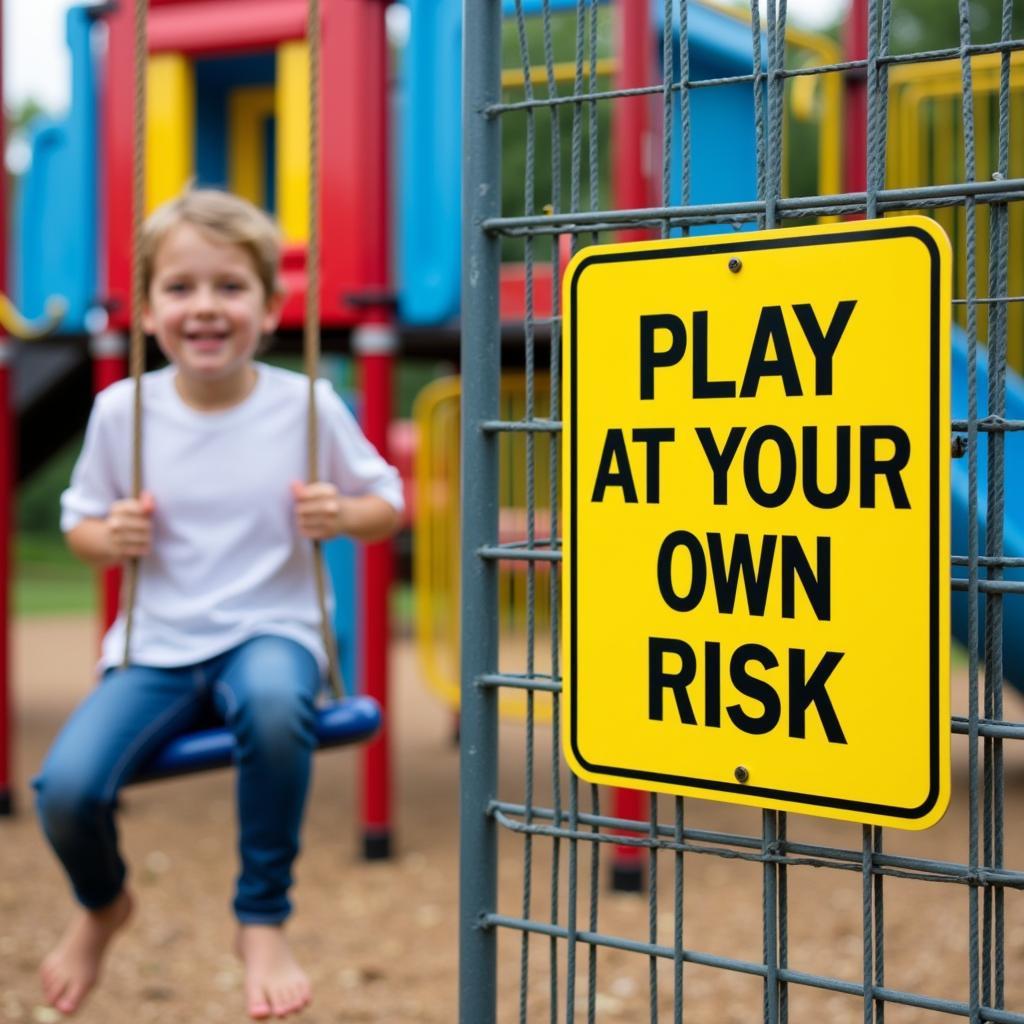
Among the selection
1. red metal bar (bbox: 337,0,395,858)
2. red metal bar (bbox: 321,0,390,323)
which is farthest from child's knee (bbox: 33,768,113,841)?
red metal bar (bbox: 321,0,390,323)

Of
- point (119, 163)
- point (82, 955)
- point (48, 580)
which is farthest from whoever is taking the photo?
point (48, 580)

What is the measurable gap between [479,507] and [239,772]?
34.4 inches

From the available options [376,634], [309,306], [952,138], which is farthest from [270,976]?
[952,138]

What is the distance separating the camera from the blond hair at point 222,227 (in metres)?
2.87

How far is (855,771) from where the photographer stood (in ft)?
5.16

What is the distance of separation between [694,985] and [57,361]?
16.0 feet

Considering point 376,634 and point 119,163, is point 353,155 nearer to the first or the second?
point 119,163

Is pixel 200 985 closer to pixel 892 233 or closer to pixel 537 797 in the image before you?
pixel 537 797

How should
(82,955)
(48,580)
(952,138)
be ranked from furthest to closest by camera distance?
(48,580) → (952,138) → (82,955)

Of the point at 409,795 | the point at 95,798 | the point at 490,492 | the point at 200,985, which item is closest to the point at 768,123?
the point at 490,492

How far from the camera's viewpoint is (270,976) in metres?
2.51

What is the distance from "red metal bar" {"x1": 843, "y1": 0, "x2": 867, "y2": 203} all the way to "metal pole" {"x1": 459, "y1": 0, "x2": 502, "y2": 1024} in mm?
3611

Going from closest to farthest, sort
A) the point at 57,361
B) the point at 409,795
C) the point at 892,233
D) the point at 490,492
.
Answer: the point at 892,233, the point at 490,492, the point at 409,795, the point at 57,361

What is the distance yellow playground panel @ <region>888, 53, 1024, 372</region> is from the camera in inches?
205
